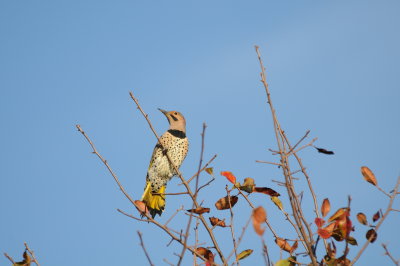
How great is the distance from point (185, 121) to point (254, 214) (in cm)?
519

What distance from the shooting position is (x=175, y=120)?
22.2 feet

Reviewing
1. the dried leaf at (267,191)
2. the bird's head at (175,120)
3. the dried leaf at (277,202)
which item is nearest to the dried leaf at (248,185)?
the dried leaf at (267,191)

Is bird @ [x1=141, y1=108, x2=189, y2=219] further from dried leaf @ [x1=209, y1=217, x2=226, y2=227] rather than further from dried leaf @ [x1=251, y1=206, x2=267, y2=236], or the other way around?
dried leaf @ [x1=251, y1=206, x2=267, y2=236]

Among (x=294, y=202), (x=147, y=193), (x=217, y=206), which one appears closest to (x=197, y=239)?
(x=217, y=206)

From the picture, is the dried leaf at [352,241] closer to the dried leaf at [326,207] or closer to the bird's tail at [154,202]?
the dried leaf at [326,207]

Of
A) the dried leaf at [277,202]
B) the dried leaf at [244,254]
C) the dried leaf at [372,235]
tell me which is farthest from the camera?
the dried leaf at [277,202]

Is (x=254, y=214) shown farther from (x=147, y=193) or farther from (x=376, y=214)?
(x=147, y=193)

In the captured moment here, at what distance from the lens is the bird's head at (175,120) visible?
6.73 meters

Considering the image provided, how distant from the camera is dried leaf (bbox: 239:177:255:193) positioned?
9.27ft

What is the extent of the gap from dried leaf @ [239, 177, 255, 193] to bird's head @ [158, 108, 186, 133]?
154 inches

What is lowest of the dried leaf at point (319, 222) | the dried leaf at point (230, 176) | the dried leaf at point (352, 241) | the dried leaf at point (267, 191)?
the dried leaf at point (352, 241)

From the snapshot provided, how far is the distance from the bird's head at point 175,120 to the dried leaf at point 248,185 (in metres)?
3.91

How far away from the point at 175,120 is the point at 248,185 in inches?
159

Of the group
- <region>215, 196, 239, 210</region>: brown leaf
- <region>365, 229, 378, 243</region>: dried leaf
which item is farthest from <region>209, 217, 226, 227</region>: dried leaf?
<region>365, 229, 378, 243</region>: dried leaf
